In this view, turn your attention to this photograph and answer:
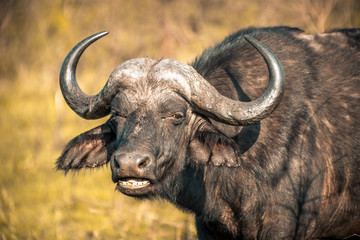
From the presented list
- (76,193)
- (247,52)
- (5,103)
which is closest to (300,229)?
(247,52)

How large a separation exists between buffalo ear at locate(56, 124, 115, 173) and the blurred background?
0.74 m

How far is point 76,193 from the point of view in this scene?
23.2 ft

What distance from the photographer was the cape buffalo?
124 inches

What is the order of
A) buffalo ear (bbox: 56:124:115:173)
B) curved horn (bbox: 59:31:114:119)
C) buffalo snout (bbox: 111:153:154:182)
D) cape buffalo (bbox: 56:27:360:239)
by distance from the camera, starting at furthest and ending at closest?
1. buffalo ear (bbox: 56:124:115:173)
2. curved horn (bbox: 59:31:114:119)
3. cape buffalo (bbox: 56:27:360:239)
4. buffalo snout (bbox: 111:153:154:182)

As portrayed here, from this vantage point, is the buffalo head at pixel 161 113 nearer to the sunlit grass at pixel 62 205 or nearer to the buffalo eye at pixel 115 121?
the buffalo eye at pixel 115 121

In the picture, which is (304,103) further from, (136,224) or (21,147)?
(21,147)

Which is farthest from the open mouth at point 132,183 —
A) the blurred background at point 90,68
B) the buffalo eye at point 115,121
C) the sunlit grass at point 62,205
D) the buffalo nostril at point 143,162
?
the blurred background at point 90,68

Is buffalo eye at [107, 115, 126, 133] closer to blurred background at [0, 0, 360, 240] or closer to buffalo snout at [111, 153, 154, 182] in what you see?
buffalo snout at [111, 153, 154, 182]

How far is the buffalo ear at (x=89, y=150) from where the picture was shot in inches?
142

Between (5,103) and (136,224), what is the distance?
1064 centimetres

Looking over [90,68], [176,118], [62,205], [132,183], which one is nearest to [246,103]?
[176,118]

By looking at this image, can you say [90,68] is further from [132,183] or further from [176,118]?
[132,183]

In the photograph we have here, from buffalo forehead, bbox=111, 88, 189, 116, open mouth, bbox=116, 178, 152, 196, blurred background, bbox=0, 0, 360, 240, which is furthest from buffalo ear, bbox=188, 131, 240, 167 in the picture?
blurred background, bbox=0, 0, 360, 240

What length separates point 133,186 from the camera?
3.00m
